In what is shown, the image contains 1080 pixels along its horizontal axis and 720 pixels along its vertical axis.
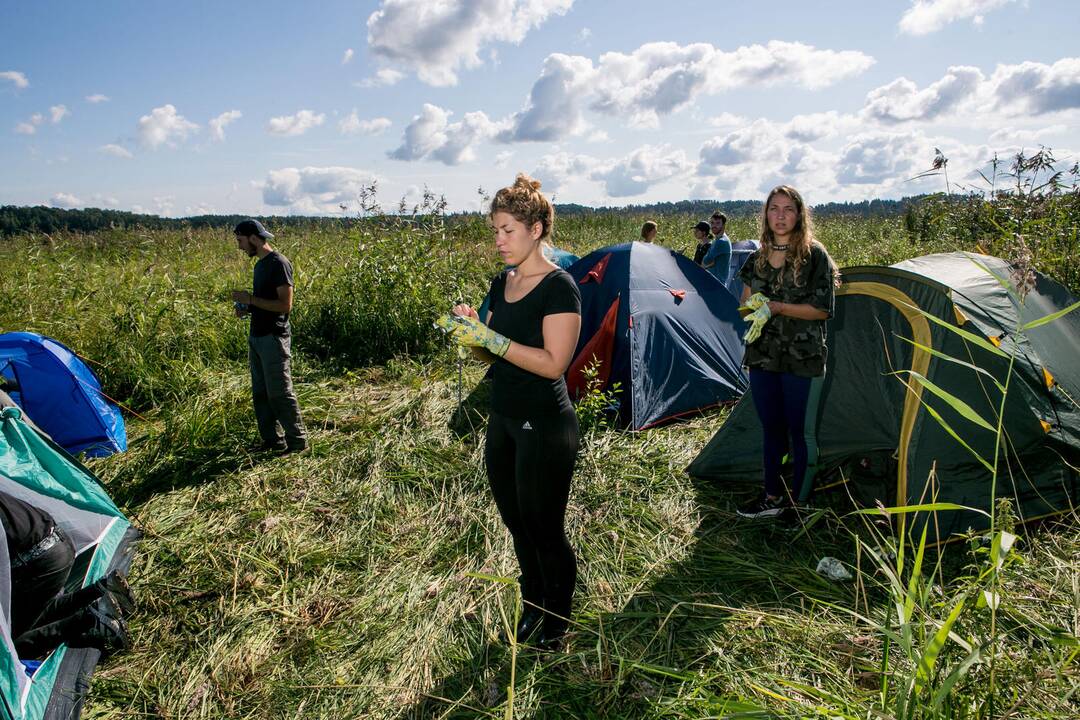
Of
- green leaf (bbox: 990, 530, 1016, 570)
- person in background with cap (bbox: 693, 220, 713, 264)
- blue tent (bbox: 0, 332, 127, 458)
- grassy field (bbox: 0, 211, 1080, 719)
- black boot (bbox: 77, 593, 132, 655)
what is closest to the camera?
green leaf (bbox: 990, 530, 1016, 570)

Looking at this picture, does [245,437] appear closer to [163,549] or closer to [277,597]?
[163,549]

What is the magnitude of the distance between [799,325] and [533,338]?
5.38 feet

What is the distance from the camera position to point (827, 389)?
3.86m

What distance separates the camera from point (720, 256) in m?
7.70

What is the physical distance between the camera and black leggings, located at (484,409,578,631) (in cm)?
217

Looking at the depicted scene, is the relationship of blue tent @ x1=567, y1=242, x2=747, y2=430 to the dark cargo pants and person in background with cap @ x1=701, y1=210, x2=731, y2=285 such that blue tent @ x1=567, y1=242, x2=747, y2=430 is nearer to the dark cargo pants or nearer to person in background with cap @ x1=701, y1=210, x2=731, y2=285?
the dark cargo pants

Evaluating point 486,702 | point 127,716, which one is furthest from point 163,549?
point 486,702

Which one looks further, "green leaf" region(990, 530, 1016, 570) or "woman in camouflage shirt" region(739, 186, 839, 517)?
"woman in camouflage shirt" region(739, 186, 839, 517)

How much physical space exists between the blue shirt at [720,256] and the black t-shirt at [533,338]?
19.6ft

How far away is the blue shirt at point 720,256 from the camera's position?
7664 millimetres

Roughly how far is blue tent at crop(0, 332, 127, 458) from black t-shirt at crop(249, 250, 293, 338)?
1.41 meters

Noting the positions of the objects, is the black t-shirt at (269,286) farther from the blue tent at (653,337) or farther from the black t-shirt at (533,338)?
the black t-shirt at (533,338)

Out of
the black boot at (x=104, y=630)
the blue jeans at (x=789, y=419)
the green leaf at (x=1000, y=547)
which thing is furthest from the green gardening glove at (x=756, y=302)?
the black boot at (x=104, y=630)

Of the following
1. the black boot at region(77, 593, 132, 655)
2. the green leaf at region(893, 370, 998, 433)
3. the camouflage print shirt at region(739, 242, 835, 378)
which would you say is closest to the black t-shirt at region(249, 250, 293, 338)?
the black boot at region(77, 593, 132, 655)
